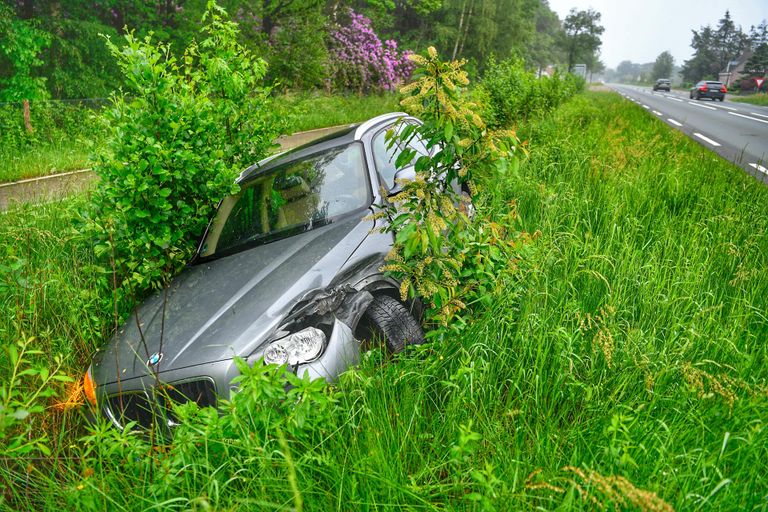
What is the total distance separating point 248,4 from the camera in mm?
15875

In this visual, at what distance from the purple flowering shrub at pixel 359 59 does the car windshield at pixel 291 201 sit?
19.1 meters

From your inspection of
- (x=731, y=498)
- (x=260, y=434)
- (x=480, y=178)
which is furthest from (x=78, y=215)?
(x=731, y=498)

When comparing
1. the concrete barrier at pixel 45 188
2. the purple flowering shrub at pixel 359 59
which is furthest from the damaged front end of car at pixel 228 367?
the purple flowering shrub at pixel 359 59

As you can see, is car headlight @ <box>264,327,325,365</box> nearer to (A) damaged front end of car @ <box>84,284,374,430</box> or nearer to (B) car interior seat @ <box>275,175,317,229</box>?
(A) damaged front end of car @ <box>84,284,374,430</box>

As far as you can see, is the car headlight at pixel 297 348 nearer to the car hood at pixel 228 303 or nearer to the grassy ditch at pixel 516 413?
the car hood at pixel 228 303

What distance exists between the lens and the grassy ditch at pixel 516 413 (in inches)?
74.0

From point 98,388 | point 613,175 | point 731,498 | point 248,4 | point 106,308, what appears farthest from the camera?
point 248,4

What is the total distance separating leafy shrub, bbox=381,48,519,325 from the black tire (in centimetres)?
19

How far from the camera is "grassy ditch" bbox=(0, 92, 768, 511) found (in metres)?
1.88

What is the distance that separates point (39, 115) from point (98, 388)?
10.8 m

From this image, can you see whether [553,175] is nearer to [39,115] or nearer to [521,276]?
[521,276]

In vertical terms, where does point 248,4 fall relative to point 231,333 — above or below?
above

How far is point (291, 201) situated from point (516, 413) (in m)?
2.19

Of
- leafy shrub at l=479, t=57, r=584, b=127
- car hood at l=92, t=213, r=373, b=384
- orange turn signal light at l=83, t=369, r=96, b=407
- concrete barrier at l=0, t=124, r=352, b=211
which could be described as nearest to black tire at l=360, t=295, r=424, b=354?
car hood at l=92, t=213, r=373, b=384
